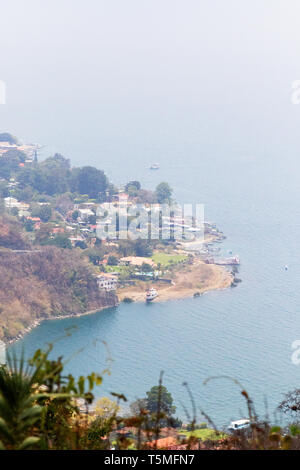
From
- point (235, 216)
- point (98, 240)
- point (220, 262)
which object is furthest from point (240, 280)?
point (235, 216)

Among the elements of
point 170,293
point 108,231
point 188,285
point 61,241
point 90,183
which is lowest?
point 170,293

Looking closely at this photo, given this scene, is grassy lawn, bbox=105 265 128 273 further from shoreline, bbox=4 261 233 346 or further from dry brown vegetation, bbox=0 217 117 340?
shoreline, bbox=4 261 233 346

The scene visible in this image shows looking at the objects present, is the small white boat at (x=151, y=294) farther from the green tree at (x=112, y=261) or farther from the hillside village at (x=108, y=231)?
the green tree at (x=112, y=261)

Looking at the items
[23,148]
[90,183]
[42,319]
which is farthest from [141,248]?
[23,148]

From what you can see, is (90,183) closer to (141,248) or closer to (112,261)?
(141,248)

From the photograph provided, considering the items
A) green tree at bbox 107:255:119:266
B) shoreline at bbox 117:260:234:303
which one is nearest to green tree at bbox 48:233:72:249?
green tree at bbox 107:255:119:266

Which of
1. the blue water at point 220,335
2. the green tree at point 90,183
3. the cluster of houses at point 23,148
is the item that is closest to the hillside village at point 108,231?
the green tree at point 90,183

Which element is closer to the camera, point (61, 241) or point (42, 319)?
point (42, 319)

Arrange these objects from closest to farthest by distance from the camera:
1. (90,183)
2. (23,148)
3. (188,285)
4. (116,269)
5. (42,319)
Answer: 1. (42,319)
2. (188,285)
3. (116,269)
4. (90,183)
5. (23,148)
